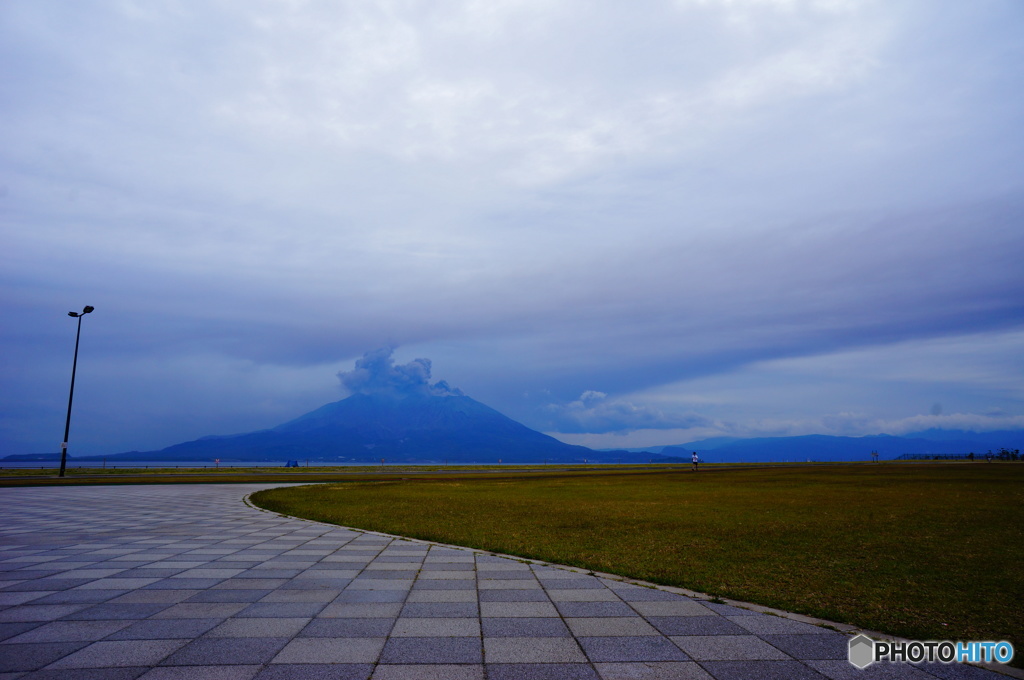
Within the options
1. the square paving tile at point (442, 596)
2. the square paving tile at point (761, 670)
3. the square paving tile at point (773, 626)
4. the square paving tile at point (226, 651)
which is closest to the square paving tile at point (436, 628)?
the square paving tile at point (442, 596)

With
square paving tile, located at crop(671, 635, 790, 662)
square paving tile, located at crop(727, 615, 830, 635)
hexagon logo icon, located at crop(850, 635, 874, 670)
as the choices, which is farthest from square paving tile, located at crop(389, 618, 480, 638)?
hexagon logo icon, located at crop(850, 635, 874, 670)

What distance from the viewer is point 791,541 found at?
44.7 feet

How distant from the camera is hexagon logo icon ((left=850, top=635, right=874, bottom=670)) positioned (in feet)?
20.4

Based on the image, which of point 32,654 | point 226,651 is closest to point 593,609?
point 226,651

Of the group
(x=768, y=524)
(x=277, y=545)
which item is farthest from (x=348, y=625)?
(x=768, y=524)

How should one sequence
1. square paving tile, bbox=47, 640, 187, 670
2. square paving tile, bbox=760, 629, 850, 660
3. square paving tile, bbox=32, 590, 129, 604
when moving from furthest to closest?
1. square paving tile, bbox=32, 590, 129, 604
2. square paving tile, bbox=760, 629, 850, 660
3. square paving tile, bbox=47, 640, 187, 670

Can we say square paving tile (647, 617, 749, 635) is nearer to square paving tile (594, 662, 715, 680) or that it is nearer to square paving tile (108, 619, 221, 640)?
square paving tile (594, 662, 715, 680)

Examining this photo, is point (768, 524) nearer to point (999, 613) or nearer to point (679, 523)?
point (679, 523)

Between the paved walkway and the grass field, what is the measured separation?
4.45 feet

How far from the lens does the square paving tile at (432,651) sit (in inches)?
246

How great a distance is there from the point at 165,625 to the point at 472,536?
872 centimetres

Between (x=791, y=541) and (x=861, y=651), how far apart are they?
765cm

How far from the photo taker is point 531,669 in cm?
601

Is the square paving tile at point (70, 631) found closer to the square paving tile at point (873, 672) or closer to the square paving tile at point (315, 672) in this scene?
the square paving tile at point (315, 672)
